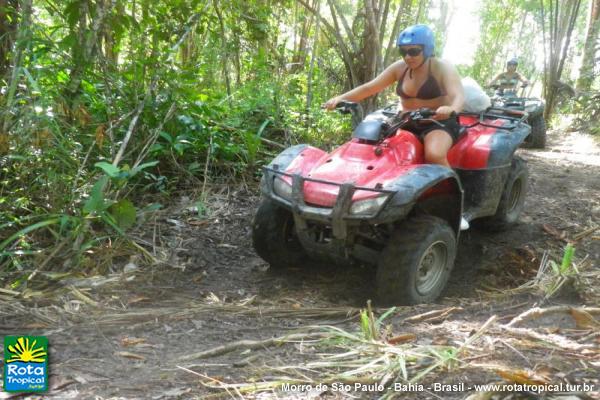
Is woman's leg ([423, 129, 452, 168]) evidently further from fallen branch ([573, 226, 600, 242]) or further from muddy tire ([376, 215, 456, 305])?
fallen branch ([573, 226, 600, 242])

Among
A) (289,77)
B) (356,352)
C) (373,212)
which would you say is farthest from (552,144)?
(356,352)

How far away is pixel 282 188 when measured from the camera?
388 cm

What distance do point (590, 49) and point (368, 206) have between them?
12.1m

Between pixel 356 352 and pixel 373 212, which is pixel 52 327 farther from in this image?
pixel 373 212

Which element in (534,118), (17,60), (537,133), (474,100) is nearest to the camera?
(17,60)

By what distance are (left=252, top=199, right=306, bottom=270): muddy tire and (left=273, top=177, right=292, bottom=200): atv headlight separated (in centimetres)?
25

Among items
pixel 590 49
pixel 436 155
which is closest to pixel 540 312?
pixel 436 155

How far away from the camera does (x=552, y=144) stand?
36.8ft

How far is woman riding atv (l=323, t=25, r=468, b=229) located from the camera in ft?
13.6

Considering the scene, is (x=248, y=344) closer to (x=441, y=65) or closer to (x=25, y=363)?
(x=25, y=363)

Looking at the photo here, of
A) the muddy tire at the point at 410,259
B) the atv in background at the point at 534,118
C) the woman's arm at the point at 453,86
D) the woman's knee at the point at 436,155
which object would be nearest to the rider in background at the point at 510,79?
the atv in background at the point at 534,118

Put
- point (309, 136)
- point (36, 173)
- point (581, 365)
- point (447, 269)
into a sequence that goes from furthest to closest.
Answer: point (309, 136)
point (36, 173)
point (447, 269)
point (581, 365)

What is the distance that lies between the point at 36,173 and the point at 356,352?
293 cm

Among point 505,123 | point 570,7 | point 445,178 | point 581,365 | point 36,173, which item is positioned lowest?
point 581,365
